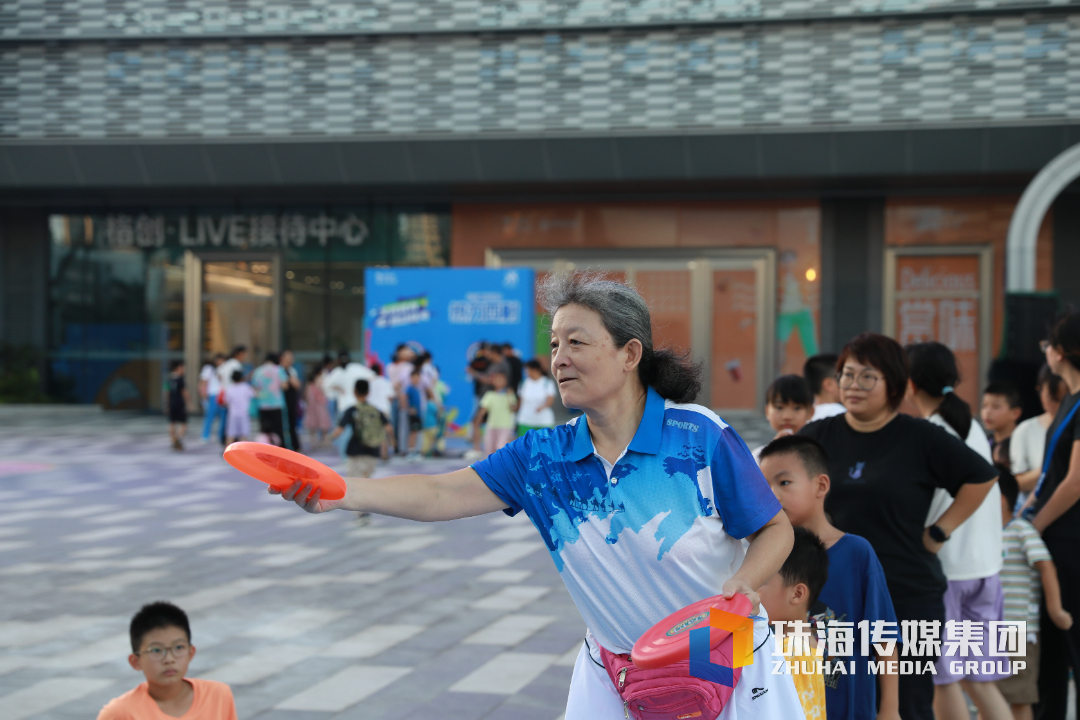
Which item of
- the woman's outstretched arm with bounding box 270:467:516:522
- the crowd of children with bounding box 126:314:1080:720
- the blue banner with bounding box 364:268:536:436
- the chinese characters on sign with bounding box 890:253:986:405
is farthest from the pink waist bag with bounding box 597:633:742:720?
the chinese characters on sign with bounding box 890:253:986:405

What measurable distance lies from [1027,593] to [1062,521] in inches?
13.1

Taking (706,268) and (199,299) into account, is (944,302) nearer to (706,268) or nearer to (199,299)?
Result: (706,268)

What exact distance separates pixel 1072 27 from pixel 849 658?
1901 centimetres

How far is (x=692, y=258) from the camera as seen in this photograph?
21188mm

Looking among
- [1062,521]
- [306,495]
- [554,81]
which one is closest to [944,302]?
[554,81]

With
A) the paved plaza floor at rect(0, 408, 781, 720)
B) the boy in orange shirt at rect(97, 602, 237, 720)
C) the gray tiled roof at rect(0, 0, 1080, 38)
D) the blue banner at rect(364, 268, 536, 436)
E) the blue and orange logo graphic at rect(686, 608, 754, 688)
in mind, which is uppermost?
the gray tiled roof at rect(0, 0, 1080, 38)

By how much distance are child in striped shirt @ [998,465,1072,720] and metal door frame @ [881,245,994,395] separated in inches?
656

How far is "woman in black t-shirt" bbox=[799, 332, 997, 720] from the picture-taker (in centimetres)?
357

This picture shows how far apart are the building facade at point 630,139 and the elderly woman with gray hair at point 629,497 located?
17.5 m

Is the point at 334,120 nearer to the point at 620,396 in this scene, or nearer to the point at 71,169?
the point at 71,169

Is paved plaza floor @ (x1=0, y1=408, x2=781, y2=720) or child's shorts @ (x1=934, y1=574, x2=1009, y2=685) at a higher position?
child's shorts @ (x1=934, y1=574, x2=1009, y2=685)

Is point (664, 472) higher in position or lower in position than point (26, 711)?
higher

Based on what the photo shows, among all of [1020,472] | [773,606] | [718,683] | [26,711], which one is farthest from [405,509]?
[1020,472]

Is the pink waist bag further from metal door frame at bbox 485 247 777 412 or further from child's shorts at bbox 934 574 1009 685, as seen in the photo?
metal door frame at bbox 485 247 777 412
